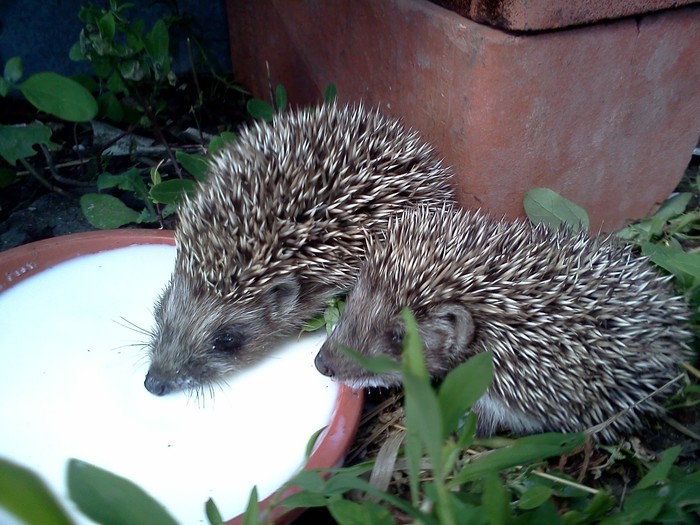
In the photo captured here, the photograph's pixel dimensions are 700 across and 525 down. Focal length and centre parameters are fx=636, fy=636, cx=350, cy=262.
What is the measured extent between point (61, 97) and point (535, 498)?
215 cm

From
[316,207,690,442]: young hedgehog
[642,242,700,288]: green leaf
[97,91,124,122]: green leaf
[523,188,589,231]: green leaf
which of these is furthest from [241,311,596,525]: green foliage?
[97,91,124,122]: green leaf

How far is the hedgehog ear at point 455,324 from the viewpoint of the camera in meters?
1.72

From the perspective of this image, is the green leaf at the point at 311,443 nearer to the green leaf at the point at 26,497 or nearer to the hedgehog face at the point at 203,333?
the hedgehog face at the point at 203,333

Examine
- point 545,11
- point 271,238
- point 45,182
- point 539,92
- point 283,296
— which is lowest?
point 45,182

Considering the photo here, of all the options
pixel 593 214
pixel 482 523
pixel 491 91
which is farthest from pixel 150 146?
pixel 482 523

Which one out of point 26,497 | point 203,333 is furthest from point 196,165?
point 26,497

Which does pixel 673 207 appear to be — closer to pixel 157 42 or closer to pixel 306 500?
pixel 306 500

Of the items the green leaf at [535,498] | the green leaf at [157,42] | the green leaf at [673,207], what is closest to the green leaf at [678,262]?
the green leaf at [673,207]

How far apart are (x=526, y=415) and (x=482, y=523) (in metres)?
0.75

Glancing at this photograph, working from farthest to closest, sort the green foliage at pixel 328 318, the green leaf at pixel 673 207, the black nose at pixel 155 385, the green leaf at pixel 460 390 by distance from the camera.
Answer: the green leaf at pixel 673 207 < the green foliage at pixel 328 318 < the black nose at pixel 155 385 < the green leaf at pixel 460 390

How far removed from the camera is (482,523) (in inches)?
43.5

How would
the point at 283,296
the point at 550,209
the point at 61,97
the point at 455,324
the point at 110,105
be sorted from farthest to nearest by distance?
the point at 110,105 → the point at 61,97 → the point at 550,209 → the point at 283,296 → the point at 455,324

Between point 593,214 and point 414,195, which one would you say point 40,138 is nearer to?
point 414,195

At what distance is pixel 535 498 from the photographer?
133cm
